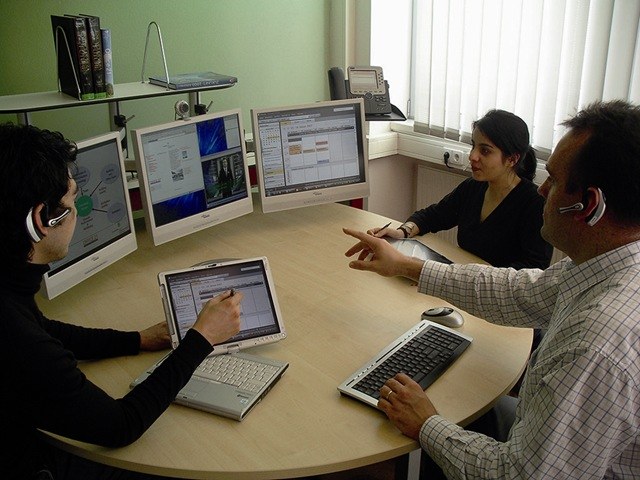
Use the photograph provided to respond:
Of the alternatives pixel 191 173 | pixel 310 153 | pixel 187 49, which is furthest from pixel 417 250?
pixel 187 49

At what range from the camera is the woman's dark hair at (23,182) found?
1.20m

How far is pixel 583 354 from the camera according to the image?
1096mm

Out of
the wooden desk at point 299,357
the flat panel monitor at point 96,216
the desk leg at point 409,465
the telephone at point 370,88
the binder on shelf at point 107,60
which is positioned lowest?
the desk leg at point 409,465

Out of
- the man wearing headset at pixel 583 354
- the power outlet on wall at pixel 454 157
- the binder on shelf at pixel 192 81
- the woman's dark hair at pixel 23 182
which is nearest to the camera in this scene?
the man wearing headset at pixel 583 354

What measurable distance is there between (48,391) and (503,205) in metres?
1.65

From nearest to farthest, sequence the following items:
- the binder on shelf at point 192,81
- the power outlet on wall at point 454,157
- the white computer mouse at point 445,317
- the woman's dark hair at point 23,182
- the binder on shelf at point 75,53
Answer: the woman's dark hair at point 23,182 < the white computer mouse at point 445,317 < the binder on shelf at point 75,53 < the binder on shelf at point 192,81 < the power outlet on wall at point 454,157

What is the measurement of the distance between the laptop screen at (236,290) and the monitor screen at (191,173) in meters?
0.51

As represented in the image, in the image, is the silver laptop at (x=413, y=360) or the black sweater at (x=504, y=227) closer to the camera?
the silver laptop at (x=413, y=360)

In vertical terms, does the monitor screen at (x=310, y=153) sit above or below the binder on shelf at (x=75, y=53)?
below

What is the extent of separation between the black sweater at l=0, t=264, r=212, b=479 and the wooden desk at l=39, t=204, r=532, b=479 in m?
0.07

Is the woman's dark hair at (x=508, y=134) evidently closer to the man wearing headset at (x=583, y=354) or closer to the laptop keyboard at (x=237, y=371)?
the man wearing headset at (x=583, y=354)

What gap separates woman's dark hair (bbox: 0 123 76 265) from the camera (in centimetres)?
120

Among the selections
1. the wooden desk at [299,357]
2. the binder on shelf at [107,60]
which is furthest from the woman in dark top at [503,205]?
the binder on shelf at [107,60]

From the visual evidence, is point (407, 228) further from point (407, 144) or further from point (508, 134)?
point (407, 144)
